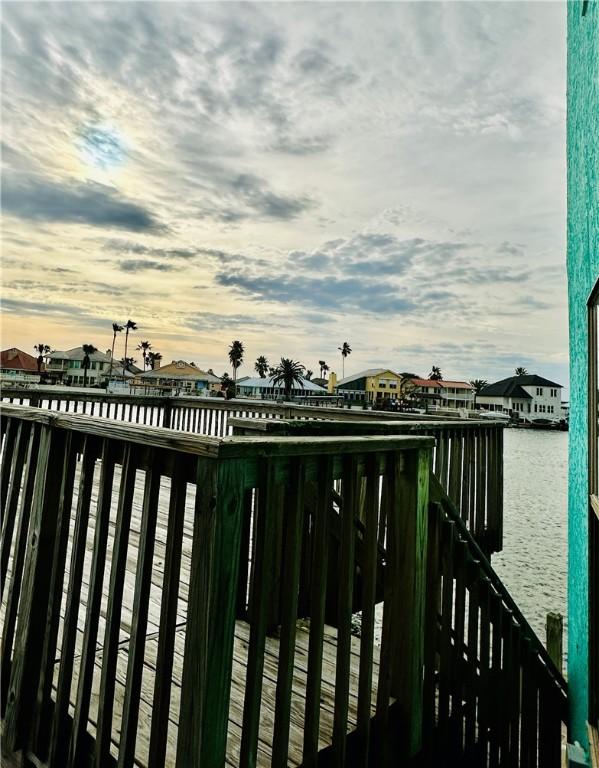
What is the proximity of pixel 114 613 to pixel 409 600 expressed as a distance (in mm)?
1138

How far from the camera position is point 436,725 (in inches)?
83.0

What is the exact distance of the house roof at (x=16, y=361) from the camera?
204 feet

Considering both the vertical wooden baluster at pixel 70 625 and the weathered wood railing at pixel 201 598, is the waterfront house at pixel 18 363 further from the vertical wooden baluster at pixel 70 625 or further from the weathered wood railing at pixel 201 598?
the vertical wooden baluster at pixel 70 625

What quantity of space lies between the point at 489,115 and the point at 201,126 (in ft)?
30.0

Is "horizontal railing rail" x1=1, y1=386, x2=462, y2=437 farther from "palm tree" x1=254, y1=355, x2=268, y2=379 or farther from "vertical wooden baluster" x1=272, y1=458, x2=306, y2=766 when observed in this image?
"palm tree" x1=254, y1=355, x2=268, y2=379

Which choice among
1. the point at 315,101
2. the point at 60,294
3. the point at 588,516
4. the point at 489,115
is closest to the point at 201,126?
the point at 315,101

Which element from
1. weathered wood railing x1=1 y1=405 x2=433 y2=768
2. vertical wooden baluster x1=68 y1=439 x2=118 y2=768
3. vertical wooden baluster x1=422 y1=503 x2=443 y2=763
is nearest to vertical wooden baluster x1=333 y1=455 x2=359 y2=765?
weathered wood railing x1=1 y1=405 x2=433 y2=768

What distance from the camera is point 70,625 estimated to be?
1.49 m

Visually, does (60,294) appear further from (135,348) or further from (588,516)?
(135,348)

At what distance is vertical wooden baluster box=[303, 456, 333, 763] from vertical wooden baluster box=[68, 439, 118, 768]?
65 cm

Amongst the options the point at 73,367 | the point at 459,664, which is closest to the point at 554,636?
the point at 459,664

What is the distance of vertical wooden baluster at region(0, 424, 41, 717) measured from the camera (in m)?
1.72

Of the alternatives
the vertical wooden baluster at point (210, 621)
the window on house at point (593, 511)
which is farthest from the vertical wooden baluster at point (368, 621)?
the window on house at point (593, 511)

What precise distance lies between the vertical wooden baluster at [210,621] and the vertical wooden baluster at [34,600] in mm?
762
